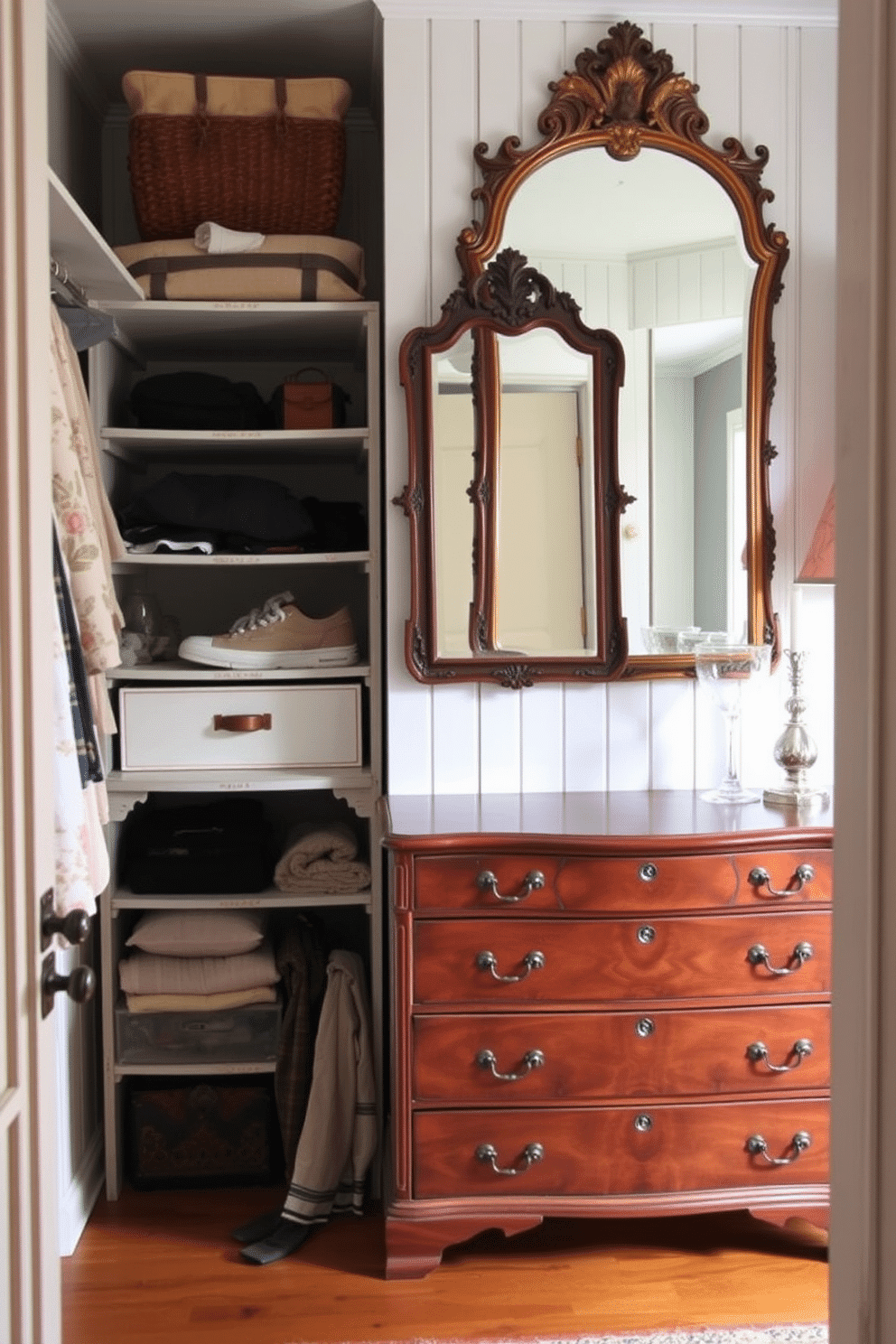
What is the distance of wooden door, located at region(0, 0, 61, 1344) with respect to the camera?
1.20m

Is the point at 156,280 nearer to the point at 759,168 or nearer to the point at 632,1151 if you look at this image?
the point at 759,168

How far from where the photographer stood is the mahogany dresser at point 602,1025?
2.62m

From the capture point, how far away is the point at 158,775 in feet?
9.92

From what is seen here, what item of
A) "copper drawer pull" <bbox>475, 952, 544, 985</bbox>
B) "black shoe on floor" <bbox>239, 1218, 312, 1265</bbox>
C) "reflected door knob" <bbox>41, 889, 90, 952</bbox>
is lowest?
"black shoe on floor" <bbox>239, 1218, 312, 1265</bbox>

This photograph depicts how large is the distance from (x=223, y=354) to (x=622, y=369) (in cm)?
107

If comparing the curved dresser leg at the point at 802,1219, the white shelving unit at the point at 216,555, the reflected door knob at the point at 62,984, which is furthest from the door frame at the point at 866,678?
the white shelving unit at the point at 216,555

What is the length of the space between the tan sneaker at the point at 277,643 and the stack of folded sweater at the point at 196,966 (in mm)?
607

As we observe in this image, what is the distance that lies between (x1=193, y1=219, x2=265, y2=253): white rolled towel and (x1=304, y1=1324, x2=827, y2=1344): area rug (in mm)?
2275

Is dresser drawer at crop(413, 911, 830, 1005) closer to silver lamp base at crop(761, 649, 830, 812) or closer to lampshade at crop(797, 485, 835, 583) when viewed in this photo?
silver lamp base at crop(761, 649, 830, 812)

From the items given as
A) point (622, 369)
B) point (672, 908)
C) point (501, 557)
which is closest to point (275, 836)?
point (501, 557)

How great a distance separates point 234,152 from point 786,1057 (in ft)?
7.56

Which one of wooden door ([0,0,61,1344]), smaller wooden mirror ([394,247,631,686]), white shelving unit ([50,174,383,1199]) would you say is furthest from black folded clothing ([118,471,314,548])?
wooden door ([0,0,61,1344])

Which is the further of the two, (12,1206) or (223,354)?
(223,354)

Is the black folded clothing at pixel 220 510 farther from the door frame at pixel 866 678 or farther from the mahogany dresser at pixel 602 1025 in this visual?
the door frame at pixel 866 678
